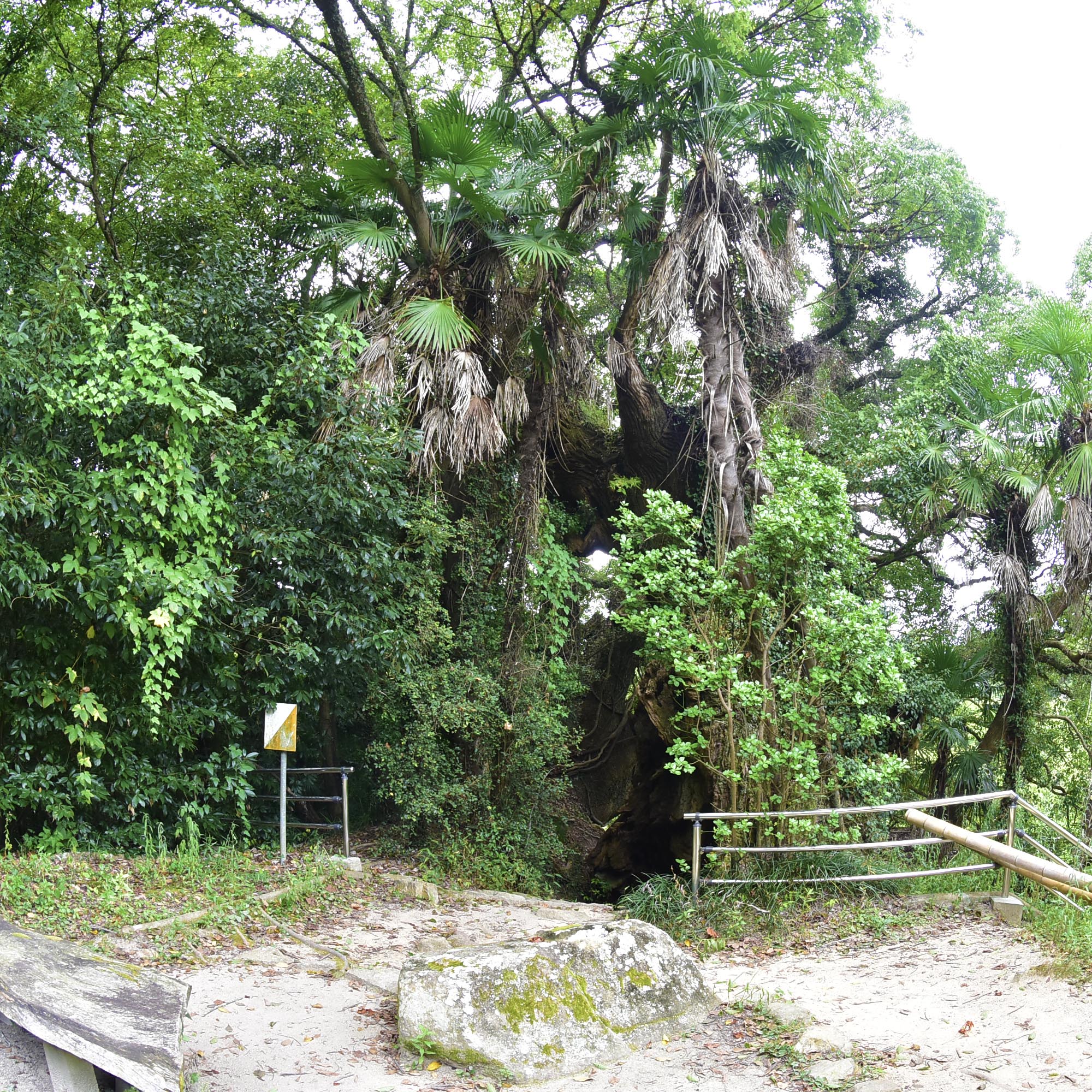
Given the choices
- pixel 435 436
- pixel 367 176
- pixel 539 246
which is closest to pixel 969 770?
pixel 435 436

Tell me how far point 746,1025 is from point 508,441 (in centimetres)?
719

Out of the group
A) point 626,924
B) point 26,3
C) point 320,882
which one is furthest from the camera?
point 26,3

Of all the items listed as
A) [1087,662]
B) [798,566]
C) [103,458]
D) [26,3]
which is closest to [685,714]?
[798,566]

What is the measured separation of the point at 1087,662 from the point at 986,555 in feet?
6.64

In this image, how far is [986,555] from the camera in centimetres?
1312

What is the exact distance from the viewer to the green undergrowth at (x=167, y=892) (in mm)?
6297

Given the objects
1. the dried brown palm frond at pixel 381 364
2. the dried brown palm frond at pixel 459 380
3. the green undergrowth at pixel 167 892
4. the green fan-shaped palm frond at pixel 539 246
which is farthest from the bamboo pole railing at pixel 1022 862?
the green fan-shaped palm frond at pixel 539 246

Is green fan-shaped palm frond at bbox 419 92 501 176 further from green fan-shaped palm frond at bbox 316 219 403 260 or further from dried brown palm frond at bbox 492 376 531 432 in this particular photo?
dried brown palm frond at bbox 492 376 531 432

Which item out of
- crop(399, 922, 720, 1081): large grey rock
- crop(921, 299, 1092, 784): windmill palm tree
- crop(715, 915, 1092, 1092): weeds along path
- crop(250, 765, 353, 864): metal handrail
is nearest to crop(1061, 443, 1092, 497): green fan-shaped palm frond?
crop(921, 299, 1092, 784): windmill palm tree

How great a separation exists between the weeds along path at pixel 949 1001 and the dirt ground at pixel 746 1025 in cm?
1

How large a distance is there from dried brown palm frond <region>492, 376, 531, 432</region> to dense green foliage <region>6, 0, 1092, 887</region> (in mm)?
65

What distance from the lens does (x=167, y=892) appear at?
7.16m

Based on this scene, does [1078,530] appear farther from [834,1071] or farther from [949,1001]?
[834,1071]

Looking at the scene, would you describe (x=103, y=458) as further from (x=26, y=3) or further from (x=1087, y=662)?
(x=1087, y=662)
